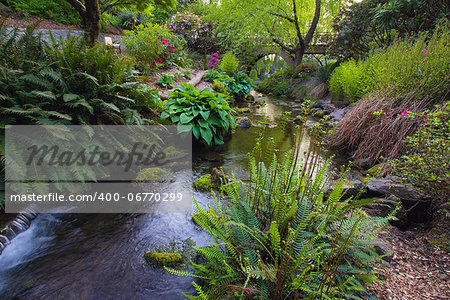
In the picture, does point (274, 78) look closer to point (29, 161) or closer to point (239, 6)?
point (239, 6)

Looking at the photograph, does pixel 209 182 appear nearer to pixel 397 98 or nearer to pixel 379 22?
pixel 397 98

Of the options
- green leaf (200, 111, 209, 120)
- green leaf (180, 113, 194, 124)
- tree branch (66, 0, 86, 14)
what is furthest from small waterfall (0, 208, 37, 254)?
tree branch (66, 0, 86, 14)

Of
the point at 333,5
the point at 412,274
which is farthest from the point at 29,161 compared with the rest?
the point at 333,5

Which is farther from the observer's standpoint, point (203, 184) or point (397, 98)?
point (397, 98)

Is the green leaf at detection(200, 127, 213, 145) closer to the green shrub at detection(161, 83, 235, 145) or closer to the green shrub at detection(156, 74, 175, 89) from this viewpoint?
the green shrub at detection(161, 83, 235, 145)

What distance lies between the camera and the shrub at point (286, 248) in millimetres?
1211

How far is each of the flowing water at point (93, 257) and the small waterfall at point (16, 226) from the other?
4cm

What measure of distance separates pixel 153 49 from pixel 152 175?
5615 mm

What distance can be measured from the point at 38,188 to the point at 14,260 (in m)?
0.62

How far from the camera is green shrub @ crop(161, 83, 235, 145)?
163 inches

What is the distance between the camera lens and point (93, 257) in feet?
6.45

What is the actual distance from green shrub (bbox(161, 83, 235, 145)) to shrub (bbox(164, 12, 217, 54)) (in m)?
9.68

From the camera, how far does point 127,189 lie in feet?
9.82

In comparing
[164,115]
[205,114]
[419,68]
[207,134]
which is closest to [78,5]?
[164,115]
